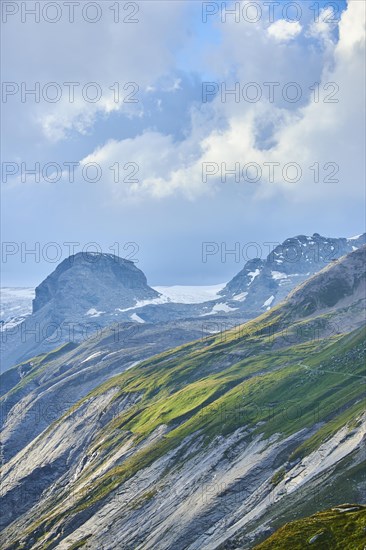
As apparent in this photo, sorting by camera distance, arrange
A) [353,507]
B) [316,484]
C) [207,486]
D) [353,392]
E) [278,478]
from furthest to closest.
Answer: [353,392] < [207,486] < [278,478] < [316,484] < [353,507]

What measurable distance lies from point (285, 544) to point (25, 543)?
5788 inches

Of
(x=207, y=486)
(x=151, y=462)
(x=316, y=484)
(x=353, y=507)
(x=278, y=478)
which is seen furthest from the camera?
(x=151, y=462)

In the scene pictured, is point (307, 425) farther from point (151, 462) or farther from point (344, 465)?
point (151, 462)

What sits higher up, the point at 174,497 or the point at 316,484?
the point at 316,484

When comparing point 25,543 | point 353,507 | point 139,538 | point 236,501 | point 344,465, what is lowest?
point 25,543

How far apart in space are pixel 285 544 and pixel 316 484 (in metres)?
63.7

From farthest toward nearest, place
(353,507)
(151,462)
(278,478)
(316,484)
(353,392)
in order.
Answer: (151,462), (353,392), (278,478), (316,484), (353,507)

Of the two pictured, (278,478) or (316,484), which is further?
(278,478)

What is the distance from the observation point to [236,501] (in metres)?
146

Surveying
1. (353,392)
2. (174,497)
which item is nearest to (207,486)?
(174,497)

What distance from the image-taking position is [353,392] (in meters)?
173

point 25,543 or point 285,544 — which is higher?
point 285,544

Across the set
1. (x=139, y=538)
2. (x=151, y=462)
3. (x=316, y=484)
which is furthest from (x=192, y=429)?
(x=316, y=484)

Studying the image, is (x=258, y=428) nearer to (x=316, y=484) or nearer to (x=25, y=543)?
(x=316, y=484)
